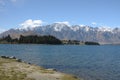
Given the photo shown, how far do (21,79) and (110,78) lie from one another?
2727cm

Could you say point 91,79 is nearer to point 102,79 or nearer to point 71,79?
point 102,79

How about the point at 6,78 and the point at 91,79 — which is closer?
the point at 6,78

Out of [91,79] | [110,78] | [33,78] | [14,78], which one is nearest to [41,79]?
[33,78]

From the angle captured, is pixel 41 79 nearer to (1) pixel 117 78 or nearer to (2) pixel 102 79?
(2) pixel 102 79

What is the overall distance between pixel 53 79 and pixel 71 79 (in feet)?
13.1

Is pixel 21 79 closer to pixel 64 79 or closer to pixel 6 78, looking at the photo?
pixel 6 78

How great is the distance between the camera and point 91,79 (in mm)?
56812

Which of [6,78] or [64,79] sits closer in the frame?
[6,78]

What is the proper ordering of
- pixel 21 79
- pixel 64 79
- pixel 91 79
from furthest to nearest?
pixel 91 79 → pixel 64 79 → pixel 21 79

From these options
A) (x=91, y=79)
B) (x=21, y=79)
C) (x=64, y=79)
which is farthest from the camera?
(x=91, y=79)

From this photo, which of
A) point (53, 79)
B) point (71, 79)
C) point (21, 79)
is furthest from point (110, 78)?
point (21, 79)

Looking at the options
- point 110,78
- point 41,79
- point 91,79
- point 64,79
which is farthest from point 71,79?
point 110,78

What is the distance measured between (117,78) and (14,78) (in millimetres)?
28950

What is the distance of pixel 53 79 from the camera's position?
41.0 meters
